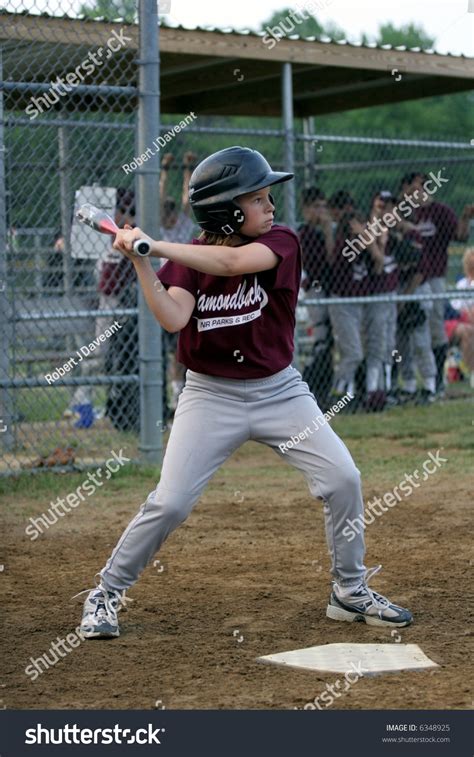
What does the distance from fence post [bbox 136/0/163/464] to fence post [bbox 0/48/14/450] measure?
3.03 ft

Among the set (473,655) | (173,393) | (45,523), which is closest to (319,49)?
(173,393)

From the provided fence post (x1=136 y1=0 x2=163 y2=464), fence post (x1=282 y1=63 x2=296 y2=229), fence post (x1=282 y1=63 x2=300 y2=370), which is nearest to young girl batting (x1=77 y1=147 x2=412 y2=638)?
fence post (x1=136 y1=0 x2=163 y2=464)

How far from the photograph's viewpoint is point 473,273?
12.2 m

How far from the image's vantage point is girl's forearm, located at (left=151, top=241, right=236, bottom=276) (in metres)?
3.89

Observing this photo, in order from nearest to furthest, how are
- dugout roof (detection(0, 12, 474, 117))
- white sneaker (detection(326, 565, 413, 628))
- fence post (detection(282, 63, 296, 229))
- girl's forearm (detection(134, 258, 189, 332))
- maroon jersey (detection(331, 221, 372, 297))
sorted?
1. girl's forearm (detection(134, 258, 189, 332))
2. white sneaker (detection(326, 565, 413, 628))
3. dugout roof (detection(0, 12, 474, 117))
4. fence post (detection(282, 63, 296, 229))
5. maroon jersey (detection(331, 221, 372, 297))

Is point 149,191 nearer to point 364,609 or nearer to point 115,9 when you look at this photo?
point 115,9

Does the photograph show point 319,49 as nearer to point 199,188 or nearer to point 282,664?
point 199,188

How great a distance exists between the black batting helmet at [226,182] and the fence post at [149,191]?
3712 millimetres

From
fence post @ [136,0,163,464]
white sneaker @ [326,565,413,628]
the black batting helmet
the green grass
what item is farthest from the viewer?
fence post @ [136,0,163,464]

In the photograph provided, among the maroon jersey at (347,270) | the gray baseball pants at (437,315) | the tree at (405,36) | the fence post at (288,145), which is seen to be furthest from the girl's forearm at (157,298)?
the tree at (405,36)

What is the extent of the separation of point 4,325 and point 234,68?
409 cm

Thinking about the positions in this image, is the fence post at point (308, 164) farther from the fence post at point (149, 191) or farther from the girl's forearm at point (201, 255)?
the girl's forearm at point (201, 255)

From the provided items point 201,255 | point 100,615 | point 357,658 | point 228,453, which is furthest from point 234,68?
point 357,658

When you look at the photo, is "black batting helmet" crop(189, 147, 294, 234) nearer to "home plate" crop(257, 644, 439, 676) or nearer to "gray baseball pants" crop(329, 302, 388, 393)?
"home plate" crop(257, 644, 439, 676)
